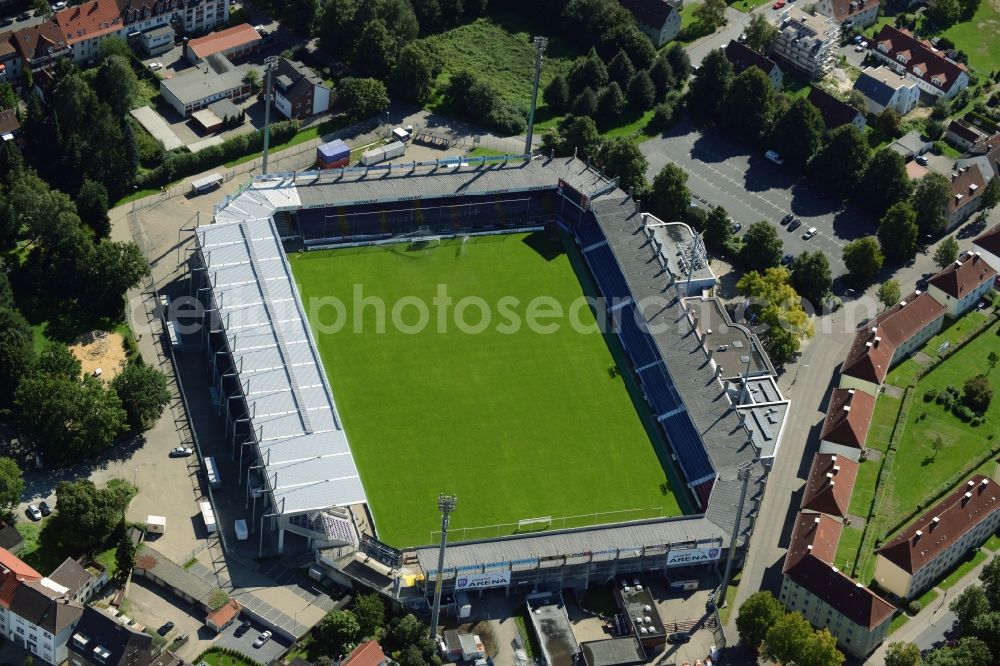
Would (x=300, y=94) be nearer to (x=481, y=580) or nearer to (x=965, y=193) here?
(x=481, y=580)

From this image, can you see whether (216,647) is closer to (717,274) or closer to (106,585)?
(106,585)

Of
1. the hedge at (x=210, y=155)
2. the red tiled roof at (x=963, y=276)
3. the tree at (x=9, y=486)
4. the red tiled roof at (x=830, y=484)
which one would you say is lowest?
the red tiled roof at (x=830, y=484)

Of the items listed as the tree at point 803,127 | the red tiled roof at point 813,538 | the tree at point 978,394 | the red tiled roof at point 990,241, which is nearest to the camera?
the red tiled roof at point 813,538

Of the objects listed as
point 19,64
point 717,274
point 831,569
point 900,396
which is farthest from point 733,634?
point 19,64

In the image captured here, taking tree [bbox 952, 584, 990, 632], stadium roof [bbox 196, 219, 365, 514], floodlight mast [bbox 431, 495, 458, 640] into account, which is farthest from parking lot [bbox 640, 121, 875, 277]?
floodlight mast [bbox 431, 495, 458, 640]

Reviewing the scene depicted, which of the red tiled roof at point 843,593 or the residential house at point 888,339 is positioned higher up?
the residential house at point 888,339

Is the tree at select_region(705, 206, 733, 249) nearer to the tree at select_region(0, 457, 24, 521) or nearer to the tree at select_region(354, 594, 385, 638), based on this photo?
the tree at select_region(354, 594, 385, 638)

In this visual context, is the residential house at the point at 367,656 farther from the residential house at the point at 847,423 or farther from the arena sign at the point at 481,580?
the residential house at the point at 847,423

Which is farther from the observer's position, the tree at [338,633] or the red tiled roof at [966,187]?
the red tiled roof at [966,187]

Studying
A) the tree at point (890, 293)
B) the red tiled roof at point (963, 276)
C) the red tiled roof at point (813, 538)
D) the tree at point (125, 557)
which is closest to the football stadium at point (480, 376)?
the red tiled roof at point (813, 538)
